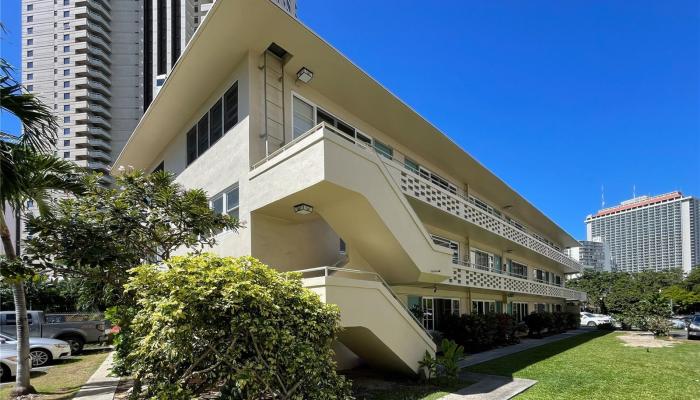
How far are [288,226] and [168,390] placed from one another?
6.36 m

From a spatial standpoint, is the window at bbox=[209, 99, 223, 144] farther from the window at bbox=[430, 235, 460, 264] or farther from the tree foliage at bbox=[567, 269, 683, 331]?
the tree foliage at bbox=[567, 269, 683, 331]

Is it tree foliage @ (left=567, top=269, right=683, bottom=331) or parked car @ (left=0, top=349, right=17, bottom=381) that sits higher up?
parked car @ (left=0, top=349, right=17, bottom=381)

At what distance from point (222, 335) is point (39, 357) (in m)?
10.5

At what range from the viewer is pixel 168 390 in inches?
227

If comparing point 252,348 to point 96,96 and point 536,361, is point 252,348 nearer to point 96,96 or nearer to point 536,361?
point 536,361

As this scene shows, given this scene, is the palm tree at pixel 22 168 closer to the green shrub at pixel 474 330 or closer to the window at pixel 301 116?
the window at pixel 301 116

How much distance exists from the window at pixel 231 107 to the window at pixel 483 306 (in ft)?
49.2

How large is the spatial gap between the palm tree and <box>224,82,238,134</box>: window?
4.55 meters

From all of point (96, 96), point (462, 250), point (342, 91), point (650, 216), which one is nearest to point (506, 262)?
point (462, 250)

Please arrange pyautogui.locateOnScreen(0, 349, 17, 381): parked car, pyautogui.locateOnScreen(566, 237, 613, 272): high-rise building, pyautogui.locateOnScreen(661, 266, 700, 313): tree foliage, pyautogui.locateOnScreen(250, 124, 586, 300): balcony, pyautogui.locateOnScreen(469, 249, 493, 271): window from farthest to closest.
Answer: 1. pyautogui.locateOnScreen(566, 237, 613, 272): high-rise building
2. pyautogui.locateOnScreen(661, 266, 700, 313): tree foliage
3. pyautogui.locateOnScreen(469, 249, 493, 271): window
4. pyautogui.locateOnScreen(0, 349, 17, 381): parked car
5. pyautogui.locateOnScreen(250, 124, 586, 300): balcony

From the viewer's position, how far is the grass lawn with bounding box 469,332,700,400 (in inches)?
385

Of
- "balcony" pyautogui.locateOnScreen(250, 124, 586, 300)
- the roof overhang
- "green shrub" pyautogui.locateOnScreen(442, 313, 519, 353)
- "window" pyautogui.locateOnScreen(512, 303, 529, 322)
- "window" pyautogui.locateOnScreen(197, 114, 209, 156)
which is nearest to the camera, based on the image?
"balcony" pyautogui.locateOnScreen(250, 124, 586, 300)

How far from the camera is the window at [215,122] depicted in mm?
13132

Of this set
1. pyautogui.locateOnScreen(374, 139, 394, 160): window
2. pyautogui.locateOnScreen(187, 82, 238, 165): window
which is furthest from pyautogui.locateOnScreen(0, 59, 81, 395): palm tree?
pyautogui.locateOnScreen(374, 139, 394, 160): window
